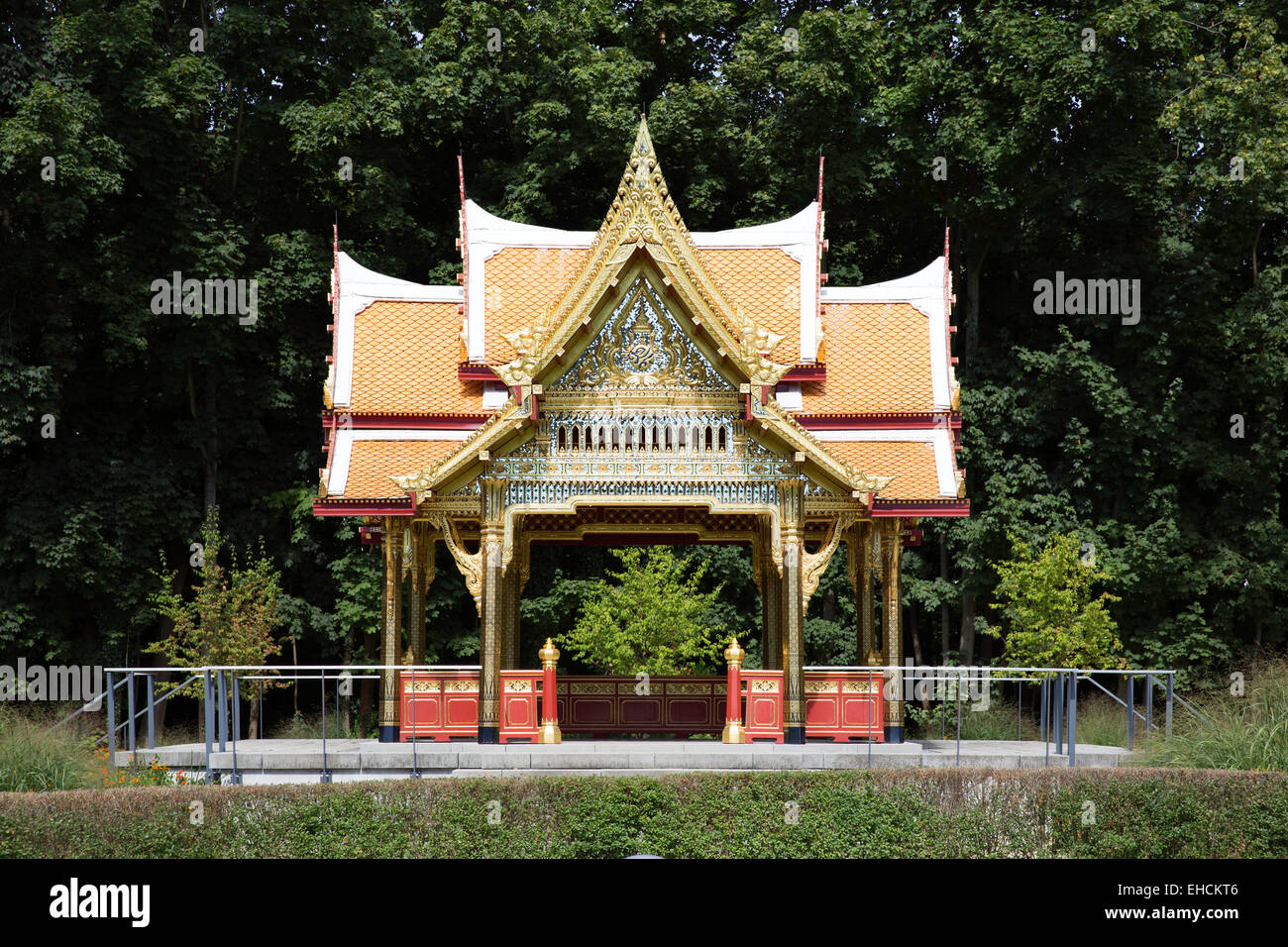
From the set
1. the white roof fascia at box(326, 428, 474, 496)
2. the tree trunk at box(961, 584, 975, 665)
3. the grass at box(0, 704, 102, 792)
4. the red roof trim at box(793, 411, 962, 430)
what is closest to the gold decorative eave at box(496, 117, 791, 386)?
the red roof trim at box(793, 411, 962, 430)

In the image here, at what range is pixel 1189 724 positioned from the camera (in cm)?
2142

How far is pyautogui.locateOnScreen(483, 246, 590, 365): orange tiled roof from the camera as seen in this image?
26.8m

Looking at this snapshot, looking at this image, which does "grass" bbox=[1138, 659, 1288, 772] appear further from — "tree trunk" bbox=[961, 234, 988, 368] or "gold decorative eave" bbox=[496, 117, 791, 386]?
"tree trunk" bbox=[961, 234, 988, 368]

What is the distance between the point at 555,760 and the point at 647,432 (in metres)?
5.89

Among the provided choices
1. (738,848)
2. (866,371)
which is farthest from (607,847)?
(866,371)

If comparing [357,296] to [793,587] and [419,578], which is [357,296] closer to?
[419,578]

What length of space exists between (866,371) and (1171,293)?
52.9 feet

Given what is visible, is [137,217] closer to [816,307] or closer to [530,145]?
[530,145]

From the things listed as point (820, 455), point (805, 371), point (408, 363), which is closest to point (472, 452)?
point (408, 363)

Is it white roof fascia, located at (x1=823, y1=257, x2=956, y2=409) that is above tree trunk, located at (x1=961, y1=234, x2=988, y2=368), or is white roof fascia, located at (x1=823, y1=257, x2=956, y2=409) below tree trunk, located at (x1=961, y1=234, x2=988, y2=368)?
below

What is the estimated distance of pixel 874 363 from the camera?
2698cm

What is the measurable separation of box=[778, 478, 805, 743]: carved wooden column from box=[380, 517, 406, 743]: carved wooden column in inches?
267

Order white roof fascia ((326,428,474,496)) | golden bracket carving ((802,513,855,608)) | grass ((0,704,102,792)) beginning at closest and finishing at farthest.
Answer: grass ((0,704,102,792)), golden bracket carving ((802,513,855,608)), white roof fascia ((326,428,474,496))

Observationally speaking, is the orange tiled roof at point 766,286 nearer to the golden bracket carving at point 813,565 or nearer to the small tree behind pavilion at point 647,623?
the golden bracket carving at point 813,565
